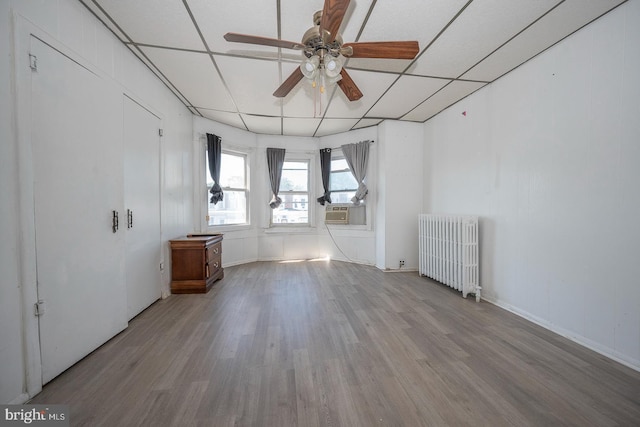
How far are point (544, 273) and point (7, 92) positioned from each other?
4136 mm

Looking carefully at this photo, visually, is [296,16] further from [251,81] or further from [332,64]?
A: [251,81]

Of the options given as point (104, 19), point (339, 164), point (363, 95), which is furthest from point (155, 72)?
point (339, 164)

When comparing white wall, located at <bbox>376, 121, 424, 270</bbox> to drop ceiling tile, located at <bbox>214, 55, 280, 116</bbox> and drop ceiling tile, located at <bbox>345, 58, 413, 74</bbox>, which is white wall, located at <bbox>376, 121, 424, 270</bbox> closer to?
drop ceiling tile, located at <bbox>345, 58, 413, 74</bbox>

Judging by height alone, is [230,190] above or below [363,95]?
below

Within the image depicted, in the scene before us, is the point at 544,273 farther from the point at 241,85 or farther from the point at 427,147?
the point at 241,85

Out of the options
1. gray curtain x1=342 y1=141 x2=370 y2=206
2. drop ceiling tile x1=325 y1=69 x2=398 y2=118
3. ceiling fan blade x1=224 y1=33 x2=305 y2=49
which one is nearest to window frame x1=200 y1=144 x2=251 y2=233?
drop ceiling tile x1=325 y1=69 x2=398 y2=118

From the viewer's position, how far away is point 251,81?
2.65 m

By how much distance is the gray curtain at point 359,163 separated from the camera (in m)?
4.26

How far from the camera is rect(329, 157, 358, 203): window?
4602 millimetres

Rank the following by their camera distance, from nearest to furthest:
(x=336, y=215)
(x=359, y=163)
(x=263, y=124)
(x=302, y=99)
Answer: (x=302, y=99) < (x=263, y=124) < (x=359, y=163) < (x=336, y=215)

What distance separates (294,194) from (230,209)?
1342mm

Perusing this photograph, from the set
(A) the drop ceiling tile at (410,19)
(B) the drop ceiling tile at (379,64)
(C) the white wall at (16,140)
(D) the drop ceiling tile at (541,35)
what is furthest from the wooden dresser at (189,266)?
(D) the drop ceiling tile at (541,35)

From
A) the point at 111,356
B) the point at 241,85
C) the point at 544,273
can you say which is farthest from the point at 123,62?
the point at 544,273

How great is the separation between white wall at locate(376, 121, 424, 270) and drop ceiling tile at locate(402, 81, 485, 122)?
0.88 ft
